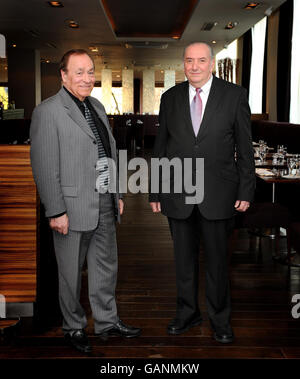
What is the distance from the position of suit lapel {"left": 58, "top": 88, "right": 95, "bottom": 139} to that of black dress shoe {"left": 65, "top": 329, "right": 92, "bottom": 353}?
3.47ft

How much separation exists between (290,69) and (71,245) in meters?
7.66

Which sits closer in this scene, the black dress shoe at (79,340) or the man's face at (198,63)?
the man's face at (198,63)

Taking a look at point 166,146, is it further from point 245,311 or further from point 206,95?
point 245,311

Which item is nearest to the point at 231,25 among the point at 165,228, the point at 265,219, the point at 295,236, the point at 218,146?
the point at 165,228

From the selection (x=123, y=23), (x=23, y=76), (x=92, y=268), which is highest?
(x=123, y=23)

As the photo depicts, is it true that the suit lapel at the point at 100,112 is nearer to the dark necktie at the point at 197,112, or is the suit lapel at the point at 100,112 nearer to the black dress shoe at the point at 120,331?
the dark necktie at the point at 197,112

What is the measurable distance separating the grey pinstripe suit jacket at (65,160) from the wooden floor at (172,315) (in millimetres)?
719

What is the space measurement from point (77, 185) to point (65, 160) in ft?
0.45

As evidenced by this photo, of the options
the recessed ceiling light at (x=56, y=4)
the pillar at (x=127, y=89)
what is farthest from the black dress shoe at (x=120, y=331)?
the pillar at (x=127, y=89)

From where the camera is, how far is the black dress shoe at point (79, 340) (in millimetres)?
2602

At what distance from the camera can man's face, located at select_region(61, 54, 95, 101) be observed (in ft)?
7.88

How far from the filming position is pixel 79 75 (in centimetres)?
242

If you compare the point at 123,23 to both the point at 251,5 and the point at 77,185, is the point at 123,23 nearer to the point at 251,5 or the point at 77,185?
the point at 251,5
